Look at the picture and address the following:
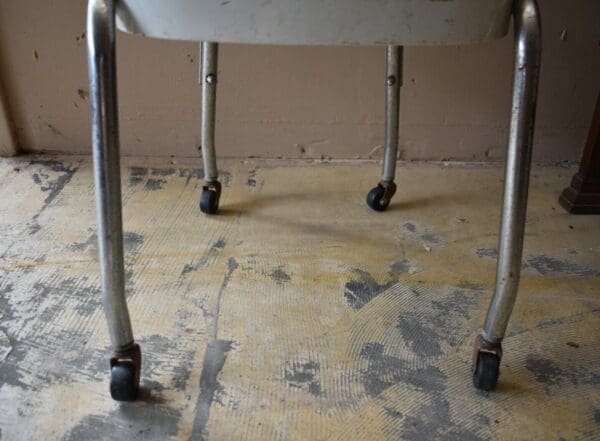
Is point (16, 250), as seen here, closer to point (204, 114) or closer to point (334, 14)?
point (204, 114)

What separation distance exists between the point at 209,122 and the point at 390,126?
344 millimetres

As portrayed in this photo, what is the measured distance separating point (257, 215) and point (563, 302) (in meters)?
0.55

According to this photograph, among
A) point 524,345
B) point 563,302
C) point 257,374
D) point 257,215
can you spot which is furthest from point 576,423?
point 257,215

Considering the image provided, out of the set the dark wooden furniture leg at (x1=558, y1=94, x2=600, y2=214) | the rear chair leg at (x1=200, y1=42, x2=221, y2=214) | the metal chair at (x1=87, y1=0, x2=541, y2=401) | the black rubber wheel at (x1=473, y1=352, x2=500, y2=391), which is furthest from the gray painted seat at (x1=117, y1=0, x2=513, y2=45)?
the dark wooden furniture leg at (x1=558, y1=94, x2=600, y2=214)

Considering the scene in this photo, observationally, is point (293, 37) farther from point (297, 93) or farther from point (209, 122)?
point (297, 93)

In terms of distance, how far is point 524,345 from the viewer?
76 centimetres

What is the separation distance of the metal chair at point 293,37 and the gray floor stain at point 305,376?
0.61 ft

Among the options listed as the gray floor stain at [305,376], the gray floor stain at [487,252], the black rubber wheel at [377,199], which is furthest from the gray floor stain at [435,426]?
the black rubber wheel at [377,199]

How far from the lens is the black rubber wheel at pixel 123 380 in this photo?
0.64 meters

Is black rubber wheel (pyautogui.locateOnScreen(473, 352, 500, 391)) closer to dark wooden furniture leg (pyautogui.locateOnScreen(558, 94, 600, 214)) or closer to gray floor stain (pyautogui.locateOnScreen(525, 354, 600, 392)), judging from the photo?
gray floor stain (pyautogui.locateOnScreen(525, 354, 600, 392))

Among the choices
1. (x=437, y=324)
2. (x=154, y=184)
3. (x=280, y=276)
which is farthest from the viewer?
(x=154, y=184)

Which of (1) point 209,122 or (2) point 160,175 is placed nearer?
(1) point 209,122

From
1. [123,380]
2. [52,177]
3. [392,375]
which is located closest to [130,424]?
[123,380]

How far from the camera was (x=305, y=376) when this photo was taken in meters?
0.70
